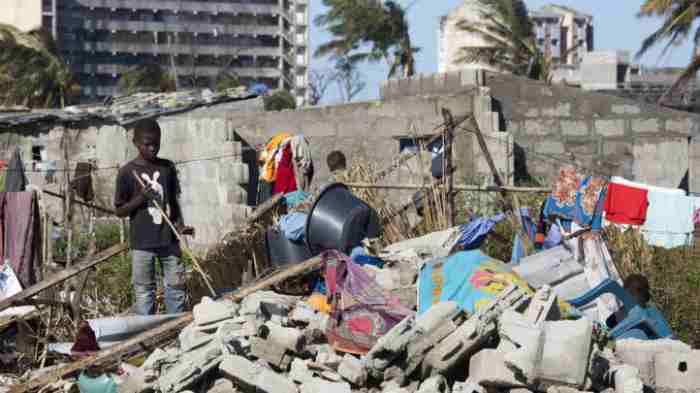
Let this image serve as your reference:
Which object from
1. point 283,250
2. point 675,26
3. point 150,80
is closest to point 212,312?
point 283,250

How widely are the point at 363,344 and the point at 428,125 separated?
6.30 metres

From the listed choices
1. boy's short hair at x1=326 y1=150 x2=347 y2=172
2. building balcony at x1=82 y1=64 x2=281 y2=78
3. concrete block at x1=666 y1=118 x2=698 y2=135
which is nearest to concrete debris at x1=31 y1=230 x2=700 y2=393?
boy's short hair at x1=326 y1=150 x2=347 y2=172

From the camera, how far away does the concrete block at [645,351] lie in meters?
6.56

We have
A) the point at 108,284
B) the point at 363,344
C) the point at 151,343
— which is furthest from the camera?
the point at 108,284

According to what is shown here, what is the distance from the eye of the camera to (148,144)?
310 inches

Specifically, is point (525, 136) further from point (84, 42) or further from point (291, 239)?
point (84, 42)

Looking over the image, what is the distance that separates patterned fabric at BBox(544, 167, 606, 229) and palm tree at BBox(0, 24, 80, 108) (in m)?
32.9

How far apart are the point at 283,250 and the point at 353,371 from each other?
2.91 m

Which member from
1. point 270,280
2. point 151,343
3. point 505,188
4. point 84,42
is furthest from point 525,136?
point 84,42

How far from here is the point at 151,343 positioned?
7285 millimetres

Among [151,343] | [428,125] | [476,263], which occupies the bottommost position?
[151,343]

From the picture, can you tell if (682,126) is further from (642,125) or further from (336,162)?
(336,162)

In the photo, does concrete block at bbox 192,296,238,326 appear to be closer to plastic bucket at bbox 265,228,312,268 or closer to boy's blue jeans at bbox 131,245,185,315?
boy's blue jeans at bbox 131,245,185,315

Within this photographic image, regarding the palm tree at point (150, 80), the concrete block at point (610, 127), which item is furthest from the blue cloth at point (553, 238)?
the palm tree at point (150, 80)
